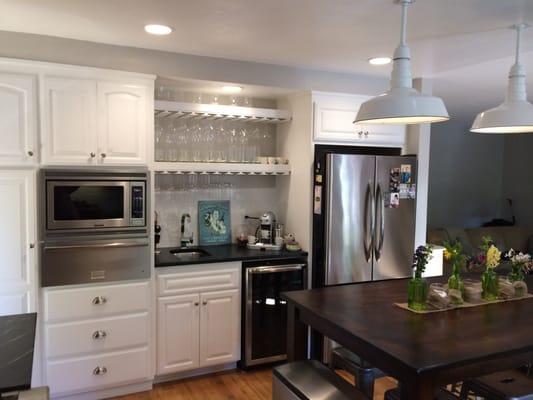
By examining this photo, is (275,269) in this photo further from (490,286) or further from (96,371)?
(490,286)

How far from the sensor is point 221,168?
3.51 m

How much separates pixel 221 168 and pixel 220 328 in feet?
3.98

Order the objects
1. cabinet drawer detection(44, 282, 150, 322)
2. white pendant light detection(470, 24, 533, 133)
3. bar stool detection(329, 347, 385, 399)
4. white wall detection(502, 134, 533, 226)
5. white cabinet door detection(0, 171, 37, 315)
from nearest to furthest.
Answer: white pendant light detection(470, 24, 533, 133), bar stool detection(329, 347, 385, 399), white cabinet door detection(0, 171, 37, 315), cabinet drawer detection(44, 282, 150, 322), white wall detection(502, 134, 533, 226)

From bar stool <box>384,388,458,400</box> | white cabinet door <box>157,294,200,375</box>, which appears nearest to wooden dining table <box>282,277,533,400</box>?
bar stool <box>384,388,458,400</box>

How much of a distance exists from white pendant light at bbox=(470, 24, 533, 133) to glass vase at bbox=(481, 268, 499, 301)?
78 cm

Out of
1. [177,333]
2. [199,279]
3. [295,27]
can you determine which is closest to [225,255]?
[199,279]

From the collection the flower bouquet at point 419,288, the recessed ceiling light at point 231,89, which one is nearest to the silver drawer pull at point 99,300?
the recessed ceiling light at point 231,89

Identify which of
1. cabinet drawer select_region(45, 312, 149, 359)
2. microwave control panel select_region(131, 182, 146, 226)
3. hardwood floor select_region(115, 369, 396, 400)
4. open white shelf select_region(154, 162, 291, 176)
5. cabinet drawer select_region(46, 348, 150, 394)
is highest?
open white shelf select_region(154, 162, 291, 176)

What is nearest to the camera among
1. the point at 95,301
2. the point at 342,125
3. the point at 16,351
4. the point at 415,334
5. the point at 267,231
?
the point at 16,351

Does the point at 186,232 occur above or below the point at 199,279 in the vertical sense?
above

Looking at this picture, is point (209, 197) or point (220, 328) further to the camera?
point (209, 197)

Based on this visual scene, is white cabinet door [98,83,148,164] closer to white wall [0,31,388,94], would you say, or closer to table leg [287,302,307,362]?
white wall [0,31,388,94]

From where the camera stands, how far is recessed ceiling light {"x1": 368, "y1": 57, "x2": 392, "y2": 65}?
3.22 m

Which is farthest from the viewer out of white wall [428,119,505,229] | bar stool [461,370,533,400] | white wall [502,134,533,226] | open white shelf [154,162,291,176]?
white wall [502,134,533,226]
